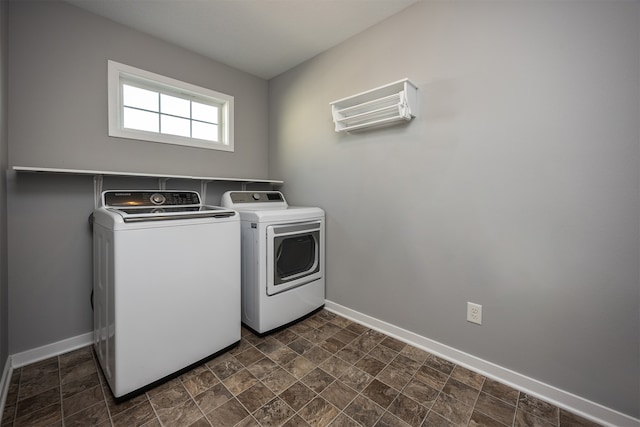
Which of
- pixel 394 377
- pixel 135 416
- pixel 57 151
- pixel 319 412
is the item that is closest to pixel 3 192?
pixel 57 151

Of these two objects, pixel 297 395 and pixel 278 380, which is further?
pixel 278 380

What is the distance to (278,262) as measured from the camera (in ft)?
6.87

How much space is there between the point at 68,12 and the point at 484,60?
2746mm

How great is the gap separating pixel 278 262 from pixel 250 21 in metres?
1.88

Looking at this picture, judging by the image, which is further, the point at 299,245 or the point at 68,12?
the point at 299,245

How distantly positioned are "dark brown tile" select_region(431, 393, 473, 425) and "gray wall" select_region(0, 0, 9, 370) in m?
2.33

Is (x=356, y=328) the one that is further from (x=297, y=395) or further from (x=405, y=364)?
(x=297, y=395)

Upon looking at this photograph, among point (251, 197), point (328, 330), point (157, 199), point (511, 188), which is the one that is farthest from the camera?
point (251, 197)

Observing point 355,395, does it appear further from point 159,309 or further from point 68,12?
point 68,12

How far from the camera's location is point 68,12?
180 centimetres

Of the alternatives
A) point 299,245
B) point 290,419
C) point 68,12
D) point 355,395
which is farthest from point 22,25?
point 355,395

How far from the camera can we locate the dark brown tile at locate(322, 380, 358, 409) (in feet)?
4.52

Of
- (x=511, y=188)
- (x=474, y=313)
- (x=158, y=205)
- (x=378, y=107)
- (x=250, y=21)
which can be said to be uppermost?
(x=250, y=21)

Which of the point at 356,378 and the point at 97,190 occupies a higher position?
the point at 97,190
